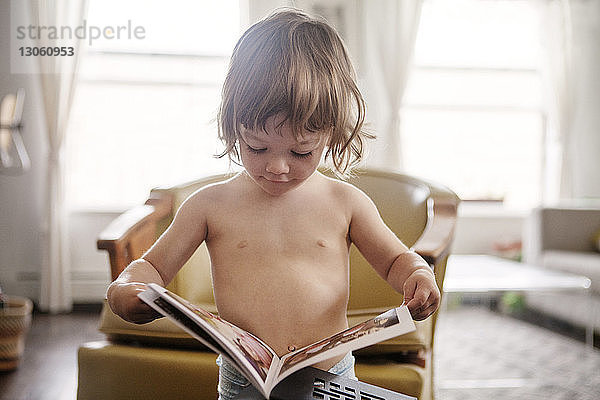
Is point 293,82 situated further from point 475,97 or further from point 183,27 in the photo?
point 475,97

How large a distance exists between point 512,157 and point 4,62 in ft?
10.3

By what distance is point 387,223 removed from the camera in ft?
5.09

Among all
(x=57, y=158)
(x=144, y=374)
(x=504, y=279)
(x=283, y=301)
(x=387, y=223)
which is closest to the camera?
(x=283, y=301)

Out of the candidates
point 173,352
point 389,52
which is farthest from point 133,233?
point 389,52

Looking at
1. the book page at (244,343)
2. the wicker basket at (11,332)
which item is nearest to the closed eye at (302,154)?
the book page at (244,343)

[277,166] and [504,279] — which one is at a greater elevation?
[277,166]

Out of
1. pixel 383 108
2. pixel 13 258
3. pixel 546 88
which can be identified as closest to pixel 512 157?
pixel 546 88

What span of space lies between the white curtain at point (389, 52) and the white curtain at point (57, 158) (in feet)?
5.43

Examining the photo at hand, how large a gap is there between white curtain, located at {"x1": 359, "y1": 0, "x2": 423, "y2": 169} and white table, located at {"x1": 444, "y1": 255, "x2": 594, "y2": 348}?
1.28 metres

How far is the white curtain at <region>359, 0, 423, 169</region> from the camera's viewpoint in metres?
3.71

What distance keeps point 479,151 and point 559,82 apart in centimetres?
65

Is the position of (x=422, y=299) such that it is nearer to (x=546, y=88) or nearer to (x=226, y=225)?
(x=226, y=225)

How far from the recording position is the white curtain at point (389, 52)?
146 inches

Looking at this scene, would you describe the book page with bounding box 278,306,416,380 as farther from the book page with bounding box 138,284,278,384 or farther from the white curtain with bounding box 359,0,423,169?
the white curtain with bounding box 359,0,423,169
